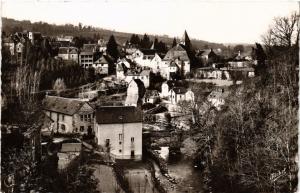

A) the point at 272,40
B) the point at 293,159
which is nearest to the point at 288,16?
the point at 272,40

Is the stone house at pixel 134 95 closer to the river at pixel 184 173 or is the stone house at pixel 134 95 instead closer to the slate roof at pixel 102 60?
the slate roof at pixel 102 60

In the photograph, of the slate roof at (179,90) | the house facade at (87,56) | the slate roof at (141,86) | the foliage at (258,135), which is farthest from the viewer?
the slate roof at (179,90)

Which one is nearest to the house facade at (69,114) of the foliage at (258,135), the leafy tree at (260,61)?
the foliage at (258,135)

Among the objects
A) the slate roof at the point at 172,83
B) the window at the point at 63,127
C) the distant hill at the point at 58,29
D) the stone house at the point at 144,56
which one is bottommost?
the window at the point at 63,127

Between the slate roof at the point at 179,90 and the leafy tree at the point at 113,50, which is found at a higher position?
the leafy tree at the point at 113,50

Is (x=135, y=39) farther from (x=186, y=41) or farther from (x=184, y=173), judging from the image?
(x=184, y=173)

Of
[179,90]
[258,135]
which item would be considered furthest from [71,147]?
[258,135]
